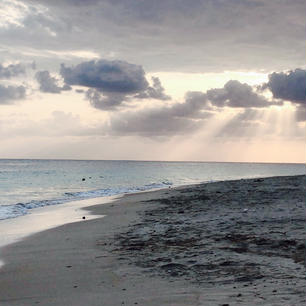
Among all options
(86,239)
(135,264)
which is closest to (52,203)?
(86,239)

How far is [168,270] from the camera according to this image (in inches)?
381

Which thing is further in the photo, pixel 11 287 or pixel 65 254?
pixel 65 254

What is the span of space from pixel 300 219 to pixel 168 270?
25.2ft

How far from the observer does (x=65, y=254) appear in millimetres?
12445

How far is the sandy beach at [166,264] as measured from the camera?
7828mm

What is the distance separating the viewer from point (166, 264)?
33.4 ft

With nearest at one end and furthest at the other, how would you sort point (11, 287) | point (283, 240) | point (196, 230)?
1. point (11, 287)
2. point (283, 240)
3. point (196, 230)

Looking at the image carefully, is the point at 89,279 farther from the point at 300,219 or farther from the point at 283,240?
the point at 300,219

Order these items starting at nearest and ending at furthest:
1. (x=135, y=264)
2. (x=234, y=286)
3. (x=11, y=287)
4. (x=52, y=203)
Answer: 1. (x=234, y=286)
2. (x=11, y=287)
3. (x=135, y=264)
4. (x=52, y=203)

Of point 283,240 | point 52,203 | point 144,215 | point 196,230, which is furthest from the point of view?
point 52,203

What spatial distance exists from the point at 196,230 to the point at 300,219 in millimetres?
4014

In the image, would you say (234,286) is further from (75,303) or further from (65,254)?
(65,254)

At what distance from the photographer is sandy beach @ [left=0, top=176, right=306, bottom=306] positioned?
7.83m

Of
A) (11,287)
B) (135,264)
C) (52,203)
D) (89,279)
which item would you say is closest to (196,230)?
(135,264)
